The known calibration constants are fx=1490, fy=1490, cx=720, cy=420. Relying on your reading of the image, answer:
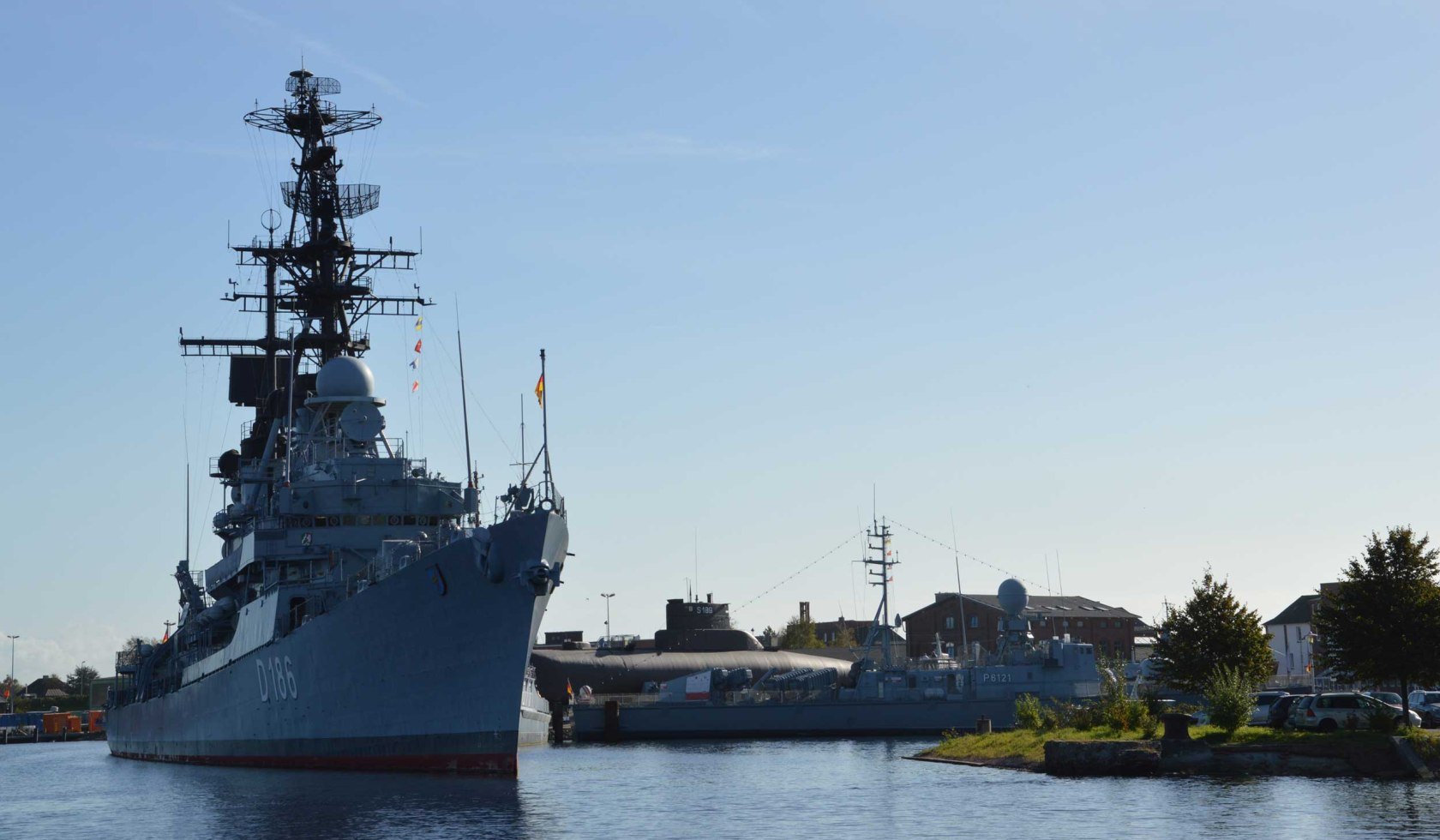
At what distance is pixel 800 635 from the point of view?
13462cm

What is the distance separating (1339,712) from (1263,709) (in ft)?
42.9

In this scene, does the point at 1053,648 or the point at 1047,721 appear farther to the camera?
the point at 1053,648

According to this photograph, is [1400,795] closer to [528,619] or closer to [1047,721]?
[1047,721]

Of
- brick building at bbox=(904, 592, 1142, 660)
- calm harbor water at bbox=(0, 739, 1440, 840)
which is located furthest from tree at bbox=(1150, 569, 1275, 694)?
brick building at bbox=(904, 592, 1142, 660)

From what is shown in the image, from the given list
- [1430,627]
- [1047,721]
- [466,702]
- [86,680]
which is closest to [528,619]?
[466,702]

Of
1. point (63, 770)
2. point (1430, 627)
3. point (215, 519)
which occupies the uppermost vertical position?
point (215, 519)

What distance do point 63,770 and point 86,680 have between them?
133 m

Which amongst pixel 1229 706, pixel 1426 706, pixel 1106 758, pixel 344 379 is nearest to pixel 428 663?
pixel 344 379

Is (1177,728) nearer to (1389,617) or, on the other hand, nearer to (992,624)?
(1389,617)

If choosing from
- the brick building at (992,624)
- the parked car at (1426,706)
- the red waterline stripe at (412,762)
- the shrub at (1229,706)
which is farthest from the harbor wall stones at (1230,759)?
the brick building at (992,624)

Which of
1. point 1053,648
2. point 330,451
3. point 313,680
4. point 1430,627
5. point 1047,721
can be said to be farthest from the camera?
point 1053,648

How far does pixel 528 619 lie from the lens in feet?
129

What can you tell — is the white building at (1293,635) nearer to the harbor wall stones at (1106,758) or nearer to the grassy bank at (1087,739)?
the grassy bank at (1087,739)

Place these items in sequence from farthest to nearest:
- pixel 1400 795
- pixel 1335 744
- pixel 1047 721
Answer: pixel 1047 721, pixel 1335 744, pixel 1400 795
